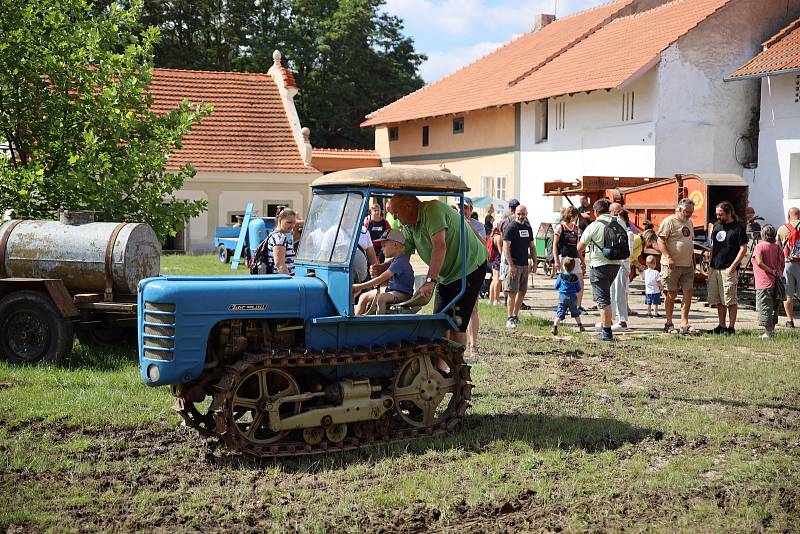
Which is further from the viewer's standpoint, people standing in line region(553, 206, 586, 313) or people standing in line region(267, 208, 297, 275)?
people standing in line region(553, 206, 586, 313)

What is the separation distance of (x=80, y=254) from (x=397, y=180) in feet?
15.4

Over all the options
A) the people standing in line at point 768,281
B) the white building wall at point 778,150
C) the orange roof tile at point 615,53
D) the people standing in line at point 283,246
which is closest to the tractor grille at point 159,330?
the people standing in line at point 283,246

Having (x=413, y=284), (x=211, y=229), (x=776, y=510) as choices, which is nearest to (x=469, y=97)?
(x=211, y=229)

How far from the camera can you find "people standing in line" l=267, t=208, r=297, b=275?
10.6m

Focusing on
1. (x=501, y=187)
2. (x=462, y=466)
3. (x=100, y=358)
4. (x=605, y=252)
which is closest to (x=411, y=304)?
(x=462, y=466)

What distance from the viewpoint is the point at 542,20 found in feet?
129

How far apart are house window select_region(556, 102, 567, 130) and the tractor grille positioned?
22825 mm

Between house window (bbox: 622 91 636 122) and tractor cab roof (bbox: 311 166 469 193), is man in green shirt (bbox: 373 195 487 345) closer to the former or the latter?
tractor cab roof (bbox: 311 166 469 193)

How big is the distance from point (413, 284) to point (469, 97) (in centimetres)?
2588

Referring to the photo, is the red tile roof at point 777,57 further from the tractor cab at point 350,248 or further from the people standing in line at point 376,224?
the tractor cab at point 350,248

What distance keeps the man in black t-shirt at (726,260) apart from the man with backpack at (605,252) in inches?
74.0

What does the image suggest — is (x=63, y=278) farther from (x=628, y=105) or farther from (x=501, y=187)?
(x=501, y=187)

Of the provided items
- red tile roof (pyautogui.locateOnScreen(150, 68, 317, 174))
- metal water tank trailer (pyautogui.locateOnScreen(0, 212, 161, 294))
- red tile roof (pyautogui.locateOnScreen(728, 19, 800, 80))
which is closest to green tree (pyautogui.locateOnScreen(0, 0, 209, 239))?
metal water tank trailer (pyautogui.locateOnScreen(0, 212, 161, 294))

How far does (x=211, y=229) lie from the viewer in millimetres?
30594
